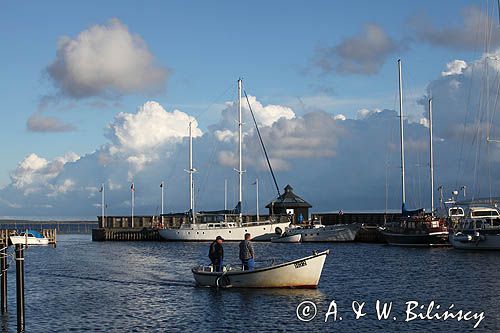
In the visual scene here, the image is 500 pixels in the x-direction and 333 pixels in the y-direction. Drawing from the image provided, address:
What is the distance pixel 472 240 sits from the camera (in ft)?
234

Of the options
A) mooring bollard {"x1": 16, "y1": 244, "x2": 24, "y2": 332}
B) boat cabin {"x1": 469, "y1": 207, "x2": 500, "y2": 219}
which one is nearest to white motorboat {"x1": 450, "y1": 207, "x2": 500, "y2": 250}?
boat cabin {"x1": 469, "y1": 207, "x2": 500, "y2": 219}

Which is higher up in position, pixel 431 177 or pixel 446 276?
pixel 431 177

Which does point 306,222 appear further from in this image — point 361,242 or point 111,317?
point 111,317

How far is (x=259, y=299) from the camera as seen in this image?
122 ft

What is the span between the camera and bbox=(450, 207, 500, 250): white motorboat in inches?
2754

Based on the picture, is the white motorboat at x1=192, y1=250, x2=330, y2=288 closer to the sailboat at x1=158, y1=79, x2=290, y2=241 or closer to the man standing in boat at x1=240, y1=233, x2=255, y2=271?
the man standing in boat at x1=240, y1=233, x2=255, y2=271

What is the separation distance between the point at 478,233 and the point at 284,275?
36.6 m

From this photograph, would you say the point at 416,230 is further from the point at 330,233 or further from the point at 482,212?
the point at 330,233

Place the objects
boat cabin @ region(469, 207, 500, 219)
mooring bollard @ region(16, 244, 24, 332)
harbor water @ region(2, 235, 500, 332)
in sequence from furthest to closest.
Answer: boat cabin @ region(469, 207, 500, 219), mooring bollard @ region(16, 244, 24, 332), harbor water @ region(2, 235, 500, 332)

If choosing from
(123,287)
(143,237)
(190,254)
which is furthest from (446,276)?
(143,237)

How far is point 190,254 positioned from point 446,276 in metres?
33.7

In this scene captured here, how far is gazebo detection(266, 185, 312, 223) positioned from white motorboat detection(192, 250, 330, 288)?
74.7 m

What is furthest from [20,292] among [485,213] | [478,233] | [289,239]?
[289,239]

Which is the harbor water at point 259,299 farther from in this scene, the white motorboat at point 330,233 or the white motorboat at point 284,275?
the white motorboat at point 330,233
